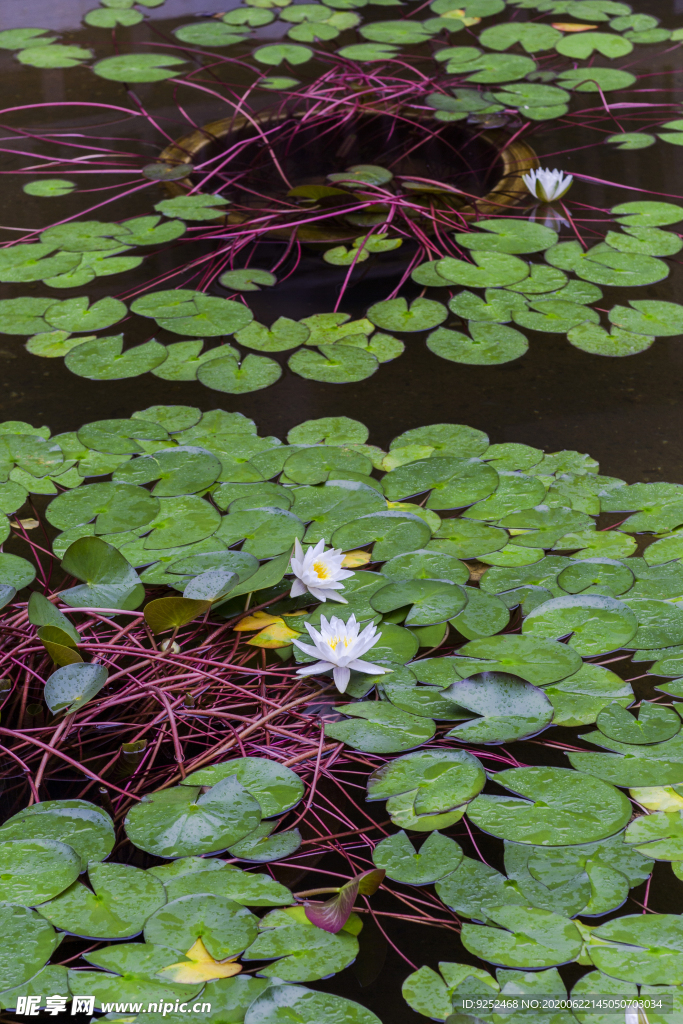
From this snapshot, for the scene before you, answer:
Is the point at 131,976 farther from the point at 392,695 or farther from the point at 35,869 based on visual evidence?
the point at 392,695

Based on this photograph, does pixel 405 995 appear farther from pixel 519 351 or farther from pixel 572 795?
pixel 519 351

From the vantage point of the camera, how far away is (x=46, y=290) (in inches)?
75.0

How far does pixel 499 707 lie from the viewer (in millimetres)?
1023

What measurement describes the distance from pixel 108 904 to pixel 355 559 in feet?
1.80

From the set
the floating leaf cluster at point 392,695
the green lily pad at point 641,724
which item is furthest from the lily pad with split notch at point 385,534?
the green lily pad at point 641,724

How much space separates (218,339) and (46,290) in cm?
43

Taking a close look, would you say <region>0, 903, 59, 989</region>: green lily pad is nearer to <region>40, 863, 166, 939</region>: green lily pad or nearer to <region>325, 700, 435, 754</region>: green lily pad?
<region>40, 863, 166, 939</region>: green lily pad

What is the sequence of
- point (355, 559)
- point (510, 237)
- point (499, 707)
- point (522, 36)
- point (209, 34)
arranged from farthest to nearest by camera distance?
point (209, 34) < point (522, 36) < point (510, 237) < point (355, 559) < point (499, 707)

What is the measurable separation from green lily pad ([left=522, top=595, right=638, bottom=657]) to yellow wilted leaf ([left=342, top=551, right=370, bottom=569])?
23cm

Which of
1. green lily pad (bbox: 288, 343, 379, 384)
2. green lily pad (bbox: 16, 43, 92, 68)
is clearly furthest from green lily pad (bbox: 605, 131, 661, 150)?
green lily pad (bbox: 16, 43, 92, 68)

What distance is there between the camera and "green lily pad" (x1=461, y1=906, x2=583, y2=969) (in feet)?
2.67

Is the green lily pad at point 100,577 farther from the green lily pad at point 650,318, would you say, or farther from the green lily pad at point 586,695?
the green lily pad at point 650,318

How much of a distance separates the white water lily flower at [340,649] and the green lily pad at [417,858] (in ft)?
0.60

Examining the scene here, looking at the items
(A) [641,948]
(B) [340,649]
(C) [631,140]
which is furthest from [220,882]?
(C) [631,140]
